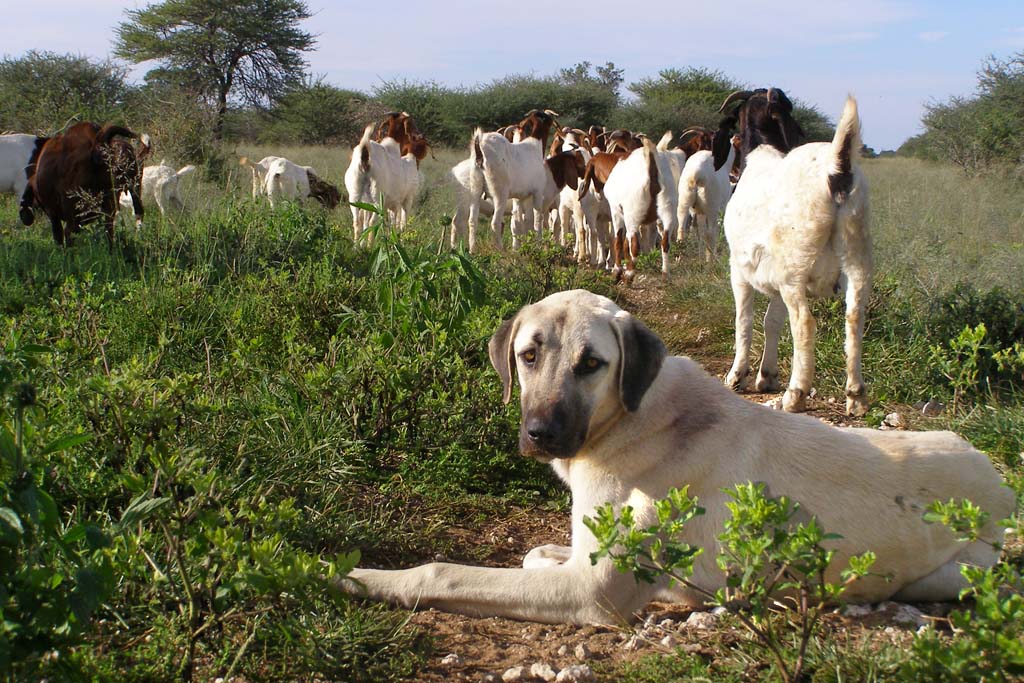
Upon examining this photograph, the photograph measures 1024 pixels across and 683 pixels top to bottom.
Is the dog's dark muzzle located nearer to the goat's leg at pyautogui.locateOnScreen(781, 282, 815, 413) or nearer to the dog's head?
the dog's head

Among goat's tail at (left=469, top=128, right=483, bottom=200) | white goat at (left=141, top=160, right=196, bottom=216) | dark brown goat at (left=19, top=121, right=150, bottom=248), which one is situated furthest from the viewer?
white goat at (left=141, top=160, right=196, bottom=216)

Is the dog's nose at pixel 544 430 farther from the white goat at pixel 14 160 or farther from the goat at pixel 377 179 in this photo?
the white goat at pixel 14 160

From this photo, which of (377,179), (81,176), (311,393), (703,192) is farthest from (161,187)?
(311,393)

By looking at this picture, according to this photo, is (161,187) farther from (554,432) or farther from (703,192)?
(554,432)

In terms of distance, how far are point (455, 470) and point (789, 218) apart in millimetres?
2458

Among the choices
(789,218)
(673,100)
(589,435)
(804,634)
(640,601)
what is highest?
(673,100)

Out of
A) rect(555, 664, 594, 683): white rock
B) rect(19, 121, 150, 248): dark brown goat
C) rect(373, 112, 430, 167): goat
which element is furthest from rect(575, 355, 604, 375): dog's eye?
rect(373, 112, 430, 167): goat

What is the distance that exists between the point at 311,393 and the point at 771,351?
10.2ft

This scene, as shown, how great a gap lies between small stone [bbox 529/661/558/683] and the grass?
0.62 ft

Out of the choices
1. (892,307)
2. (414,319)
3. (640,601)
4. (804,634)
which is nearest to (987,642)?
(804,634)

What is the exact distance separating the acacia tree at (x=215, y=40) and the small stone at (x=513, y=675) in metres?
26.1

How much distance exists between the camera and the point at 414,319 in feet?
16.7

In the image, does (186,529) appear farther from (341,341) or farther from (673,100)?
(673,100)

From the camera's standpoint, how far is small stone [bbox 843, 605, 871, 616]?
3016 mm
